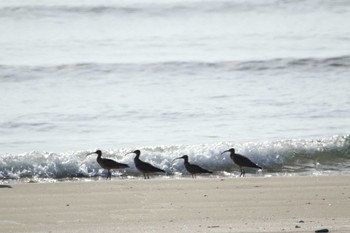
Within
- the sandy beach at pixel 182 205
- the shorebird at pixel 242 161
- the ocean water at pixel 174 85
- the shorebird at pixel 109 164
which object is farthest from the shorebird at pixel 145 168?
the sandy beach at pixel 182 205

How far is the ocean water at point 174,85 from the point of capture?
13398 mm

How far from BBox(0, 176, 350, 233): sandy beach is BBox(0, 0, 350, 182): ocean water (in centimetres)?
171

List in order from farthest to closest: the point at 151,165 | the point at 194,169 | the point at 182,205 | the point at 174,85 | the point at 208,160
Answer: the point at 174,85, the point at 208,160, the point at 151,165, the point at 194,169, the point at 182,205

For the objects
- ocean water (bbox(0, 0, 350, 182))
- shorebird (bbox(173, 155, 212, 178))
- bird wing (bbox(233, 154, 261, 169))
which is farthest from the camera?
ocean water (bbox(0, 0, 350, 182))

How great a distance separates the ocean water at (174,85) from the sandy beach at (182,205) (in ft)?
5.62

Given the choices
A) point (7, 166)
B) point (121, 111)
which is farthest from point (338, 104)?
point (7, 166)

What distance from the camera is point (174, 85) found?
2044cm

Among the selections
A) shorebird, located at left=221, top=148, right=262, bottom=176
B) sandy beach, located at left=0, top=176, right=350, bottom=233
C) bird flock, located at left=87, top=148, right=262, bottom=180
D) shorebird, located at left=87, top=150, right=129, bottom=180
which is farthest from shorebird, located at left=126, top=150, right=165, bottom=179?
sandy beach, located at left=0, top=176, right=350, bottom=233

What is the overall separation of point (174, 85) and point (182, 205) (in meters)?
10.9

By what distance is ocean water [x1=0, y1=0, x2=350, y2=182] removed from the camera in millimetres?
13398

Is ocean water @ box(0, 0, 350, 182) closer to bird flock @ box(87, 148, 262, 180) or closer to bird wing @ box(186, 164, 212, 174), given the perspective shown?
bird flock @ box(87, 148, 262, 180)

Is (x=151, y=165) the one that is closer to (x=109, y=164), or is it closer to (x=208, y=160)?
(x=109, y=164)

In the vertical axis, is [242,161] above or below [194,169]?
above

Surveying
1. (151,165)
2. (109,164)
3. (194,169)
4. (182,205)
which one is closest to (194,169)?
(194,169)
